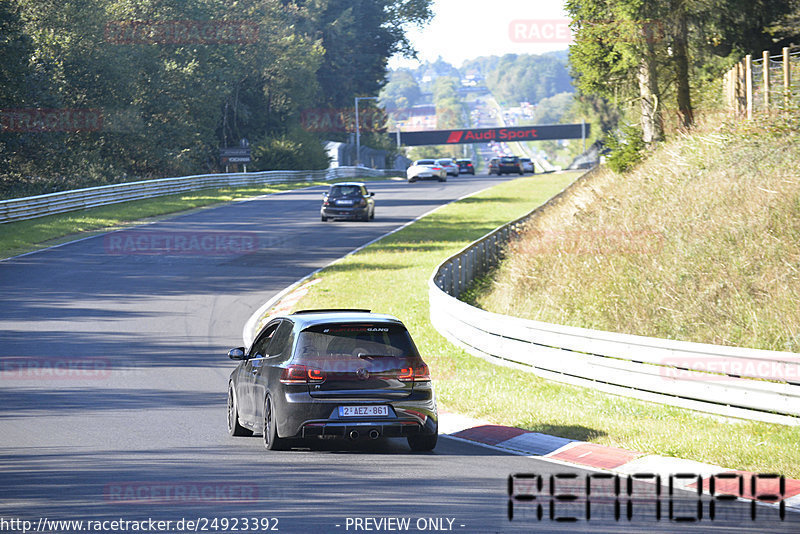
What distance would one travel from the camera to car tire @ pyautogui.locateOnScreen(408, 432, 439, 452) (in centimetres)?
Result: 1080

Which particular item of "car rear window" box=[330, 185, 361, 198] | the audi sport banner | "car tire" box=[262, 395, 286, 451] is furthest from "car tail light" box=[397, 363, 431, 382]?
the audi sport banner

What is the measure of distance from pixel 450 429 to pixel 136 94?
54707 millimetres

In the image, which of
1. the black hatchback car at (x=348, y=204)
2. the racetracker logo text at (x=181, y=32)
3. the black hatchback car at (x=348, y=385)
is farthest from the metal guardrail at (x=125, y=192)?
the black hatchback car at (x=348, y=385)

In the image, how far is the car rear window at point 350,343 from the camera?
35.0ft

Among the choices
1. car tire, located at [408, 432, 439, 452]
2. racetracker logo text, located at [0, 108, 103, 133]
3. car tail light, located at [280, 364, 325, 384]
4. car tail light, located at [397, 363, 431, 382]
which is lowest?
car tire, located at [408, 432, 439, 452]

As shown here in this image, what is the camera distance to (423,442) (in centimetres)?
1084

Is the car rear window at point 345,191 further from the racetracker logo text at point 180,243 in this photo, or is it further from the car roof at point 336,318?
the car roof at point 336,318

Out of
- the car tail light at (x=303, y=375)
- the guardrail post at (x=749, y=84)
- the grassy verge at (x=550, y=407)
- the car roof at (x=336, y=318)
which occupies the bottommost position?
the grassy verge at (x=550, y=407)

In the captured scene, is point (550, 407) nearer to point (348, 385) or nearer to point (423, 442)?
point (423, 442)

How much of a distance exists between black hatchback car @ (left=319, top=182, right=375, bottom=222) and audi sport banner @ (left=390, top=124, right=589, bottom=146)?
83.2 m

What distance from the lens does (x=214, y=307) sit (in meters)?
23.6

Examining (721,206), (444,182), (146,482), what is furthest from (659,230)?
(444,182)

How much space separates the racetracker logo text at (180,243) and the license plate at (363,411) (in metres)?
22.6

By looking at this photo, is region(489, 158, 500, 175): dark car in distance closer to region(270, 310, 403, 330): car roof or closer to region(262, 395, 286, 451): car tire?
region(270, 310, 403, 330): car roof
